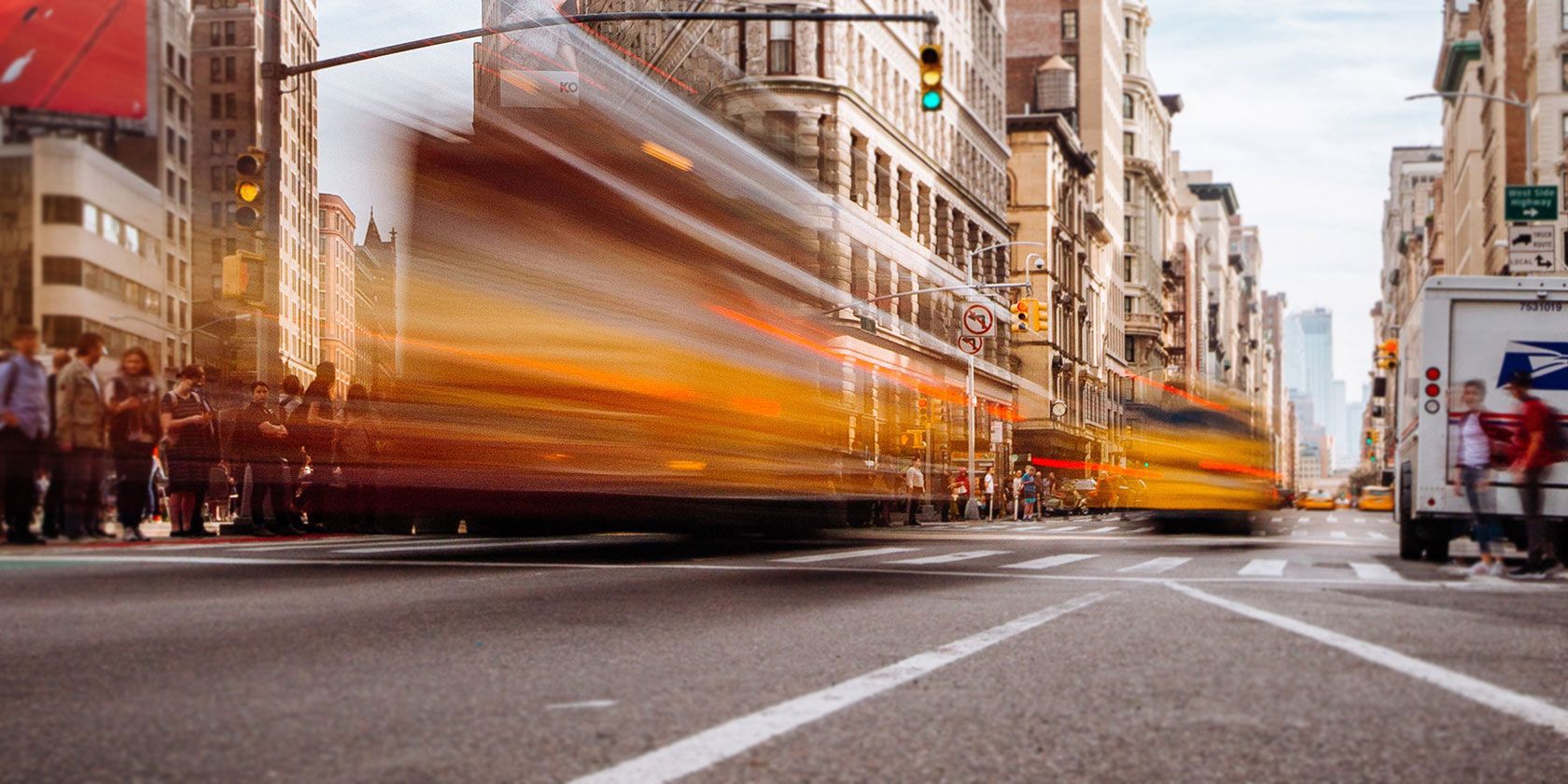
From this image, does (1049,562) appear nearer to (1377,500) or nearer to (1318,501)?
(1377,500)

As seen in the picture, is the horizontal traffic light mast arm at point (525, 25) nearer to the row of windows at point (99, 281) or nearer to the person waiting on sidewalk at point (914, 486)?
the row of windows at point (99, 281)

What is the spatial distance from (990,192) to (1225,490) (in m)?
52.4

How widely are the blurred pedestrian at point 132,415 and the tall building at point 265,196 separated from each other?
0.58 meters

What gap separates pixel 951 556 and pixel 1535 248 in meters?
19.7

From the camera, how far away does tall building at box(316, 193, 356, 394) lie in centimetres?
1184

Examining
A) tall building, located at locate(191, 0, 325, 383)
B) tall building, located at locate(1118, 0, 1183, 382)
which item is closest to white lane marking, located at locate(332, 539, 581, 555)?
tall building, located at locate(191, 0, 325, 383)

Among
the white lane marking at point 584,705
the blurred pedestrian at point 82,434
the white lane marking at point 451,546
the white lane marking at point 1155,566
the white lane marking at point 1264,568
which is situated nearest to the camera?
the blurred pedestrian at point 82,434

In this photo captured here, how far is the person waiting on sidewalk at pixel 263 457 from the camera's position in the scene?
15391mm

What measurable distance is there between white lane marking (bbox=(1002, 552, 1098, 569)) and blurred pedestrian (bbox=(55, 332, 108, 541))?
11.4 m

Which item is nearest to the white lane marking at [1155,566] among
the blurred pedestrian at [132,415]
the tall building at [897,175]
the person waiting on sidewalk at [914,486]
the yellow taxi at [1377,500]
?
the tall building at [897,175]

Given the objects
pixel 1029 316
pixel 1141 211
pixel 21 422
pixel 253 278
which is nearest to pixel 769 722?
pixel 21 422

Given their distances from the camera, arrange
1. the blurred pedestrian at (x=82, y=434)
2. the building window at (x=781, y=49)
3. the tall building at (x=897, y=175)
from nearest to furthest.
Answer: the blurred pedestrian at (x=82, y=434) → the tall building at (x=897, y=175) → the building window at (x=781, y=49)

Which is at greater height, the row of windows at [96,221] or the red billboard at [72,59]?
the red billboard at [72,59]

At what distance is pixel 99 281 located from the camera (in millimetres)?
5355
